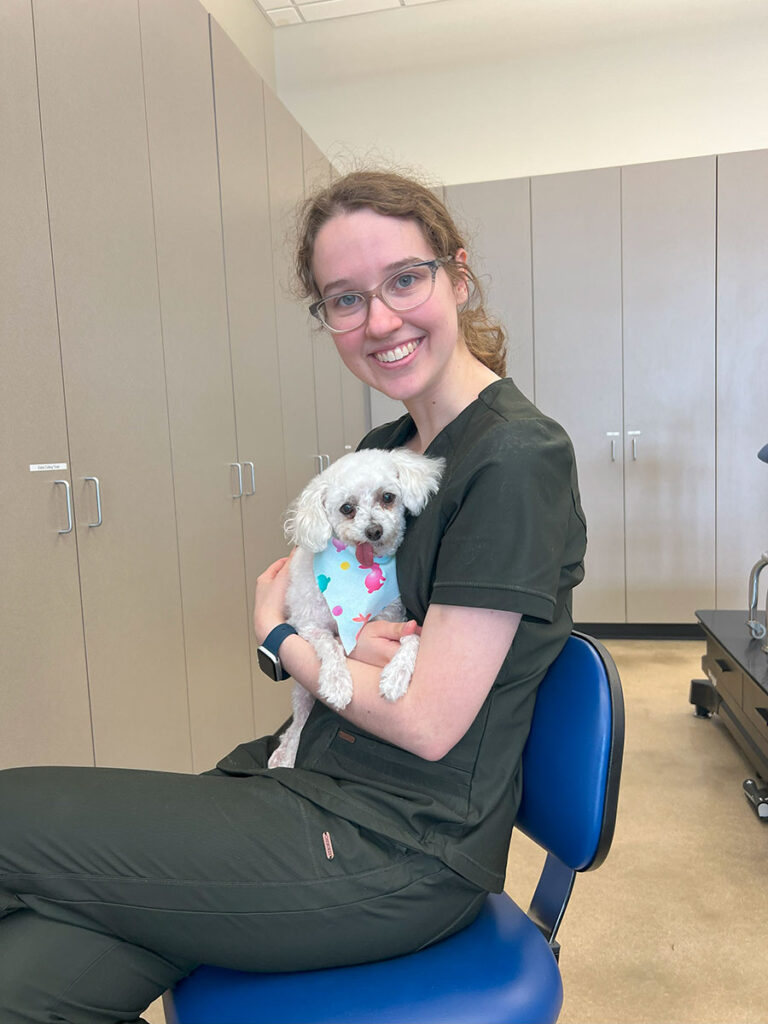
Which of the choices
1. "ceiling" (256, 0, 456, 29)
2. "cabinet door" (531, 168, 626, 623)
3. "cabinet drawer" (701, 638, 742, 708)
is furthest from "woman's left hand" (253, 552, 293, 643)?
"ceiling" (256, 0, 456, 29)

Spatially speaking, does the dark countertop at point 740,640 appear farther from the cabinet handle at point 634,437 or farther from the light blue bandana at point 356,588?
the light blue bandana at point 356,588

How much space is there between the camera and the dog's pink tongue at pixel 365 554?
1.22 m

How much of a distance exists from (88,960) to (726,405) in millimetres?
4315

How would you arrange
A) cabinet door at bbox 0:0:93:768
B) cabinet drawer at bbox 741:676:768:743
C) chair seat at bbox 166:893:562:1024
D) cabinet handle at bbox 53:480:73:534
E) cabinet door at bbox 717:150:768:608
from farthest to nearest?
cabinet door at bbox 717:150:768:608
cabinet drawer at bbox 741:676:768:743
cabinet handle at bbox 53:480:73:534
cabinet door at bbox 0:0:93:768
chair seat at bbox 166:893:562:1024

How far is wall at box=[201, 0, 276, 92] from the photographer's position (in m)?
4.02

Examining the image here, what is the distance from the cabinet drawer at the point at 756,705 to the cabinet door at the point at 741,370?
6.30ft

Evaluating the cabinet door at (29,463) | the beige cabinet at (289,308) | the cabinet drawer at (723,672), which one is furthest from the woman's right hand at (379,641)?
the beige cabinet at (289,308)

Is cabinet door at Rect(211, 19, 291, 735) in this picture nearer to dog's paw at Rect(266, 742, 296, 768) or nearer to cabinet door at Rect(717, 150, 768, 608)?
dog's paw at Rect(266, 742, 296, 768)

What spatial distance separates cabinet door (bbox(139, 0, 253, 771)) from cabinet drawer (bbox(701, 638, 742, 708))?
1.80m

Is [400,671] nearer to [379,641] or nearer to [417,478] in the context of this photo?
[379,641]

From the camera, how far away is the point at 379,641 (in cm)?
110

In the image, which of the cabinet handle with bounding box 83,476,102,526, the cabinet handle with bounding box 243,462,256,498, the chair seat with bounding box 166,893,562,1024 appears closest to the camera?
the chair seat with bounding box 166,893,562,1024

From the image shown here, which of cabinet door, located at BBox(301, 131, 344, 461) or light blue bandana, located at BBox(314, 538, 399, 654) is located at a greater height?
cabinet door, located at BBox(301, 131, 344, 461)

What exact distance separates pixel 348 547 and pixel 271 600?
16 cm
